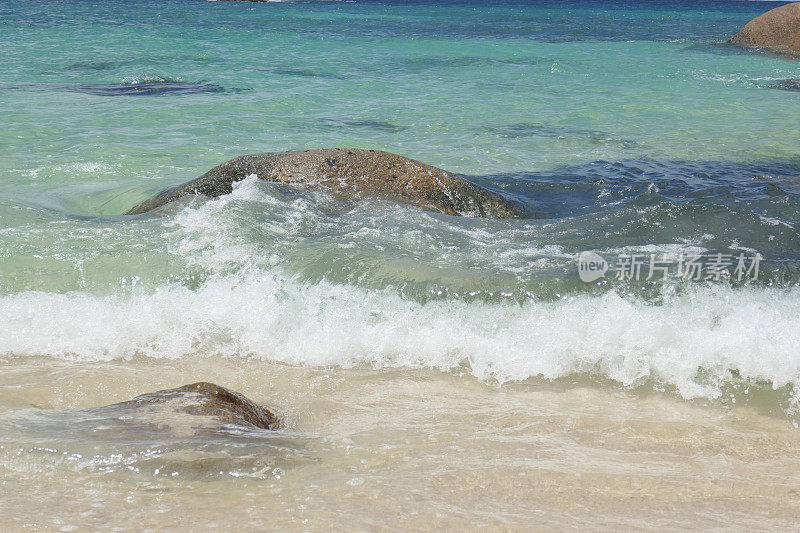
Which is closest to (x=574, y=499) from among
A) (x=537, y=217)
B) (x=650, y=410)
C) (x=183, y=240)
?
(x=650, y=410)

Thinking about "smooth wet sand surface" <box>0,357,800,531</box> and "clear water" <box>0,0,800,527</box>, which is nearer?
"smooth wet sand surface" <box>0,357,800,531</box>

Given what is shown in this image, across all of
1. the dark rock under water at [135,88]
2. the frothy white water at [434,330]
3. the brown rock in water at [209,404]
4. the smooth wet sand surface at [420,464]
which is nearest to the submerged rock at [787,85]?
the dark rock under water at [135,88]

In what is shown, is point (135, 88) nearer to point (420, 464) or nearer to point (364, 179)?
point (364, 179)

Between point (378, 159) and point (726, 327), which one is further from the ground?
point (378, 159)

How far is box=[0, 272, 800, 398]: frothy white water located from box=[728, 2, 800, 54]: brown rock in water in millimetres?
17843

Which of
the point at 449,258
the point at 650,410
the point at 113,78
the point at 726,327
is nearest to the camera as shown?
the point at 650,410

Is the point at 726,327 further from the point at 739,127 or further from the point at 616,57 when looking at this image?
the point at 616,57

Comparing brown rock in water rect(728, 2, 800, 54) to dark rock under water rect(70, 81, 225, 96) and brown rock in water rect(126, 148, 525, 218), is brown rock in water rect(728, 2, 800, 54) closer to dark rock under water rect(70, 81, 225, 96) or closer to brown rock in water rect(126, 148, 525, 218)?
dark rock under water rect(70, 81, 225, 96)

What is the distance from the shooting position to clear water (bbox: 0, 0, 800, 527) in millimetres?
3656

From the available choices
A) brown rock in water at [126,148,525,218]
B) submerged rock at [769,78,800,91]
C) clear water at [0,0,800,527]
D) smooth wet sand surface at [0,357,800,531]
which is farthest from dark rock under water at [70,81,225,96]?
submerged rock at [769,78,800,91]

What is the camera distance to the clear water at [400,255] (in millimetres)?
3656

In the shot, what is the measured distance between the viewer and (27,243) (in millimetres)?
5027

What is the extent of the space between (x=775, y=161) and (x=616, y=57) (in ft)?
38.3

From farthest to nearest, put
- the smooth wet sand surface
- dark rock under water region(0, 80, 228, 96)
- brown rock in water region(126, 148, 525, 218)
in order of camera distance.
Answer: dark rock under water region(0, 80, 228, 96) < brown rock in water region(126, 148, 525, 218) < the smooth wet sand surface
